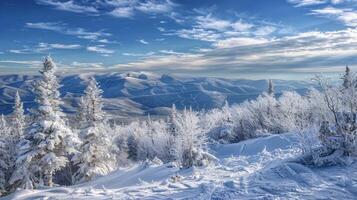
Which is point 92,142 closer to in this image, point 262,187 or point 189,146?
point 189,146

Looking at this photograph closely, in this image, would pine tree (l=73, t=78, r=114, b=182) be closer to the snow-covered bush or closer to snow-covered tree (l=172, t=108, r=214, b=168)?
snow-covered tree (l=172, t=108, r=214, b=168)

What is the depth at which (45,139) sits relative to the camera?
32.4 metres

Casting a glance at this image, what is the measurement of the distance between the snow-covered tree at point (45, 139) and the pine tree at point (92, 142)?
4255 millimetres

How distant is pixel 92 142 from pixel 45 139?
21.2 ft

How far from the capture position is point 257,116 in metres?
69.3

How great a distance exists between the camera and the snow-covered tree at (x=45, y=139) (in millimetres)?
32312

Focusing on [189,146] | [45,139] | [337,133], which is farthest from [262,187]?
[45,139]

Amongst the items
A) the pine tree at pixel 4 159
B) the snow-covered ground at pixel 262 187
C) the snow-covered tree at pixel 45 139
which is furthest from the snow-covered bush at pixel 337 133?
the pine tree at pixel 4 159

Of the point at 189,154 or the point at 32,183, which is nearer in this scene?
the point at 189,154

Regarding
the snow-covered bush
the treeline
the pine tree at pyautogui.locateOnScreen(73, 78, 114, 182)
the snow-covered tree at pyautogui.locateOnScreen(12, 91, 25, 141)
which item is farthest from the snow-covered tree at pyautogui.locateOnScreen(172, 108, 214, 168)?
the snow-covered tree at pyautogui.locateOnScreen(12, 91, 25, 141)

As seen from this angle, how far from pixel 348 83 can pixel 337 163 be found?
5873mm

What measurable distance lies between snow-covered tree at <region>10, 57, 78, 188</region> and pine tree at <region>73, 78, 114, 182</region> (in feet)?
14.0

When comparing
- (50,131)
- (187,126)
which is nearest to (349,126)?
(187,126)

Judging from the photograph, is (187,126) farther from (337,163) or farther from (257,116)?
(257,116)
